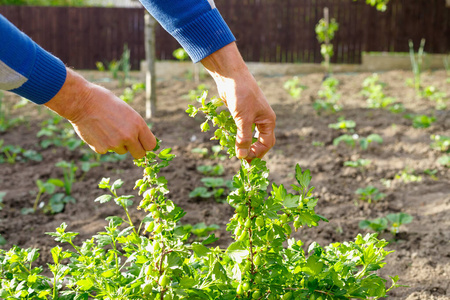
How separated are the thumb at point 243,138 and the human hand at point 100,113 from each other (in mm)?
258

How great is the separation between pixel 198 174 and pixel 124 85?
447 centimetres

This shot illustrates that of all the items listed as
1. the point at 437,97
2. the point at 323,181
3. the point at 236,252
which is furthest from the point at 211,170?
the point at 437,97

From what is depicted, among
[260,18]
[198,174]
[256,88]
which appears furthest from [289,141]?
[260,18]

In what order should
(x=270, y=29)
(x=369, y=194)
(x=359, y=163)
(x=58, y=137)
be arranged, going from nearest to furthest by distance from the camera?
(x=369, y=194)
(x=359, y=163)
(x=58, y=137)
(x=270, y=29)

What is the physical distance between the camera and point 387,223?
8.64ft

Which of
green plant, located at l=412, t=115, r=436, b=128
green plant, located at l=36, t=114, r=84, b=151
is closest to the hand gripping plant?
green plant, located at l=36, t=114, r=84, b=151

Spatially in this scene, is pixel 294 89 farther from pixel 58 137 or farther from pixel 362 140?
pixel 58 137

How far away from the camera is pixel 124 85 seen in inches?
301

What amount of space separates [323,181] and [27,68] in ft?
8.37

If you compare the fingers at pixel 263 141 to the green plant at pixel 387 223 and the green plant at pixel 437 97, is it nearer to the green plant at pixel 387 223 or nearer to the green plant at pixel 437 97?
the green plant at pixel 387 223

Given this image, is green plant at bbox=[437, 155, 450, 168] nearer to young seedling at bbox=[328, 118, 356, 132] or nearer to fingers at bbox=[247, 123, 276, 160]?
young seedling at bbox=[328, 118, 356, 132]

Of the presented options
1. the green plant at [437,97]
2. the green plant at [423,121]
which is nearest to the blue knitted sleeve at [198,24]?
the green plant at [423,121]

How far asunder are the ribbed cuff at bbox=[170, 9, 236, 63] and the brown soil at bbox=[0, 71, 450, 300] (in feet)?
4.10

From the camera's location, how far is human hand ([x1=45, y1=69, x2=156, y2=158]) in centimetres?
120
